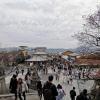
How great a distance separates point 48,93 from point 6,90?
1008 cm

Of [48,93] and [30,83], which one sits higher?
[48,93]

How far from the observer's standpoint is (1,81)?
19.8 m

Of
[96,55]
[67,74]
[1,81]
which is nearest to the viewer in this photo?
[1,81]

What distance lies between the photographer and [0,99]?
16.9 metres

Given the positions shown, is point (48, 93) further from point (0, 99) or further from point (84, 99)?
point (0, 99)

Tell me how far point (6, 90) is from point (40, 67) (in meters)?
60.4

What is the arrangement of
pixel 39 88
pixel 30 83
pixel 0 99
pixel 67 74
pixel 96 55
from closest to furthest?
pixel 0 99, pixel 39 88, pixel 30 83, pixel 96 55, pixel 67 74

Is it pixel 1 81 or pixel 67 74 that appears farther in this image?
pixel 67 74

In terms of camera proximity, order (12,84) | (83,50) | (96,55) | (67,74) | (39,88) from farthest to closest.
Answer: (67,74) < (96,55) < (83,50) < (39,88) < (12,84)

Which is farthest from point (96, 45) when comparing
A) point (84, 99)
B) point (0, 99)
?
point (84, 99)

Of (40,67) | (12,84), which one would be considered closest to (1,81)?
(12,84)

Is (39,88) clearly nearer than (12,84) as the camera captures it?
No

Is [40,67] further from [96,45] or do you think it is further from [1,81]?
[1,81]

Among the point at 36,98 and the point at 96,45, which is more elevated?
the point at 96,45
